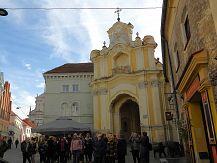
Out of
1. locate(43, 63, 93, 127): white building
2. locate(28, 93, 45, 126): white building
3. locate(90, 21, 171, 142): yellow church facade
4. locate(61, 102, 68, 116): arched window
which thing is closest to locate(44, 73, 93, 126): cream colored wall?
locate(43, 63, 93, 127): white building

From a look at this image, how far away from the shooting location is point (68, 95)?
144ft

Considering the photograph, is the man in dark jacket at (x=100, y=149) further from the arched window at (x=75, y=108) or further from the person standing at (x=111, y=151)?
the arched window at (x=75, y=108)

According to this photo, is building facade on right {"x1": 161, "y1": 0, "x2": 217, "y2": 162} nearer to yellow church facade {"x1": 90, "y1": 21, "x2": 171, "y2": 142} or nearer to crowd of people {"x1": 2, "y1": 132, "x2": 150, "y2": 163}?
crowd of people {"x1": 2, "y1": 132, "x2": 150, "y2": 163}

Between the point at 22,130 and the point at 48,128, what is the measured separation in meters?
62.8

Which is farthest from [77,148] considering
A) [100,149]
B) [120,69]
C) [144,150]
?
[120,69]

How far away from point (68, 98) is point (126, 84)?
12240mm

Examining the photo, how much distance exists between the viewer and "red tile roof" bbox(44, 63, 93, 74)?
1777 inches

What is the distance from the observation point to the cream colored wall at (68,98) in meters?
42.7

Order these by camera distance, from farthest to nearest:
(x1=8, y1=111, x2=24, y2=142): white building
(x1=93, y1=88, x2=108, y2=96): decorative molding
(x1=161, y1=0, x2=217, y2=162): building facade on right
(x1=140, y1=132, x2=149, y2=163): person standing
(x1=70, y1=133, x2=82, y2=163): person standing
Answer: (x1=8, y1=111, x2=24, y2=142): white building → (x1=93, y1=88, x2=108, y2=96): decorative molding → (x1=70, y1=133, x2=82, y2=163): person standing → (x1=140, y1=132, x2=149, y2=163): person standing → (x1=161, y1=0, x2=217, y2=162): building facade on right

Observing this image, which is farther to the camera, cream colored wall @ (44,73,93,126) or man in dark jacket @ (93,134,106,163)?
cream colored wall @ (44,73,93,126)

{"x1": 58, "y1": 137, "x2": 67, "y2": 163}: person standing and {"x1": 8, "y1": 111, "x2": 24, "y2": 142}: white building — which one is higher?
{"x1": 8, "y1": 111, "x2": 24, "y2": 142}: white building

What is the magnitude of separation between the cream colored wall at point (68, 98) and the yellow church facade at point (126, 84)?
20.6 ft

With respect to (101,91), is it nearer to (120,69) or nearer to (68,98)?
(120,69)

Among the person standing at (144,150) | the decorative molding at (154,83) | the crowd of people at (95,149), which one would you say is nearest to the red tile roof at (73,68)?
the decorative molding at (154,83)
